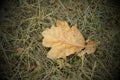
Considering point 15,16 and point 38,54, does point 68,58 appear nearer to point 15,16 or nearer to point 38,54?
point 38,54

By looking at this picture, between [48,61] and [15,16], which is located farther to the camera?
[15,16]

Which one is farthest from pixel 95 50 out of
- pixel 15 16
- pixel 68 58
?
pixel 15 16

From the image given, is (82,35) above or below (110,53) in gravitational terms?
above

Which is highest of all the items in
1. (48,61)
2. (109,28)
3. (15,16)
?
(15,16)
